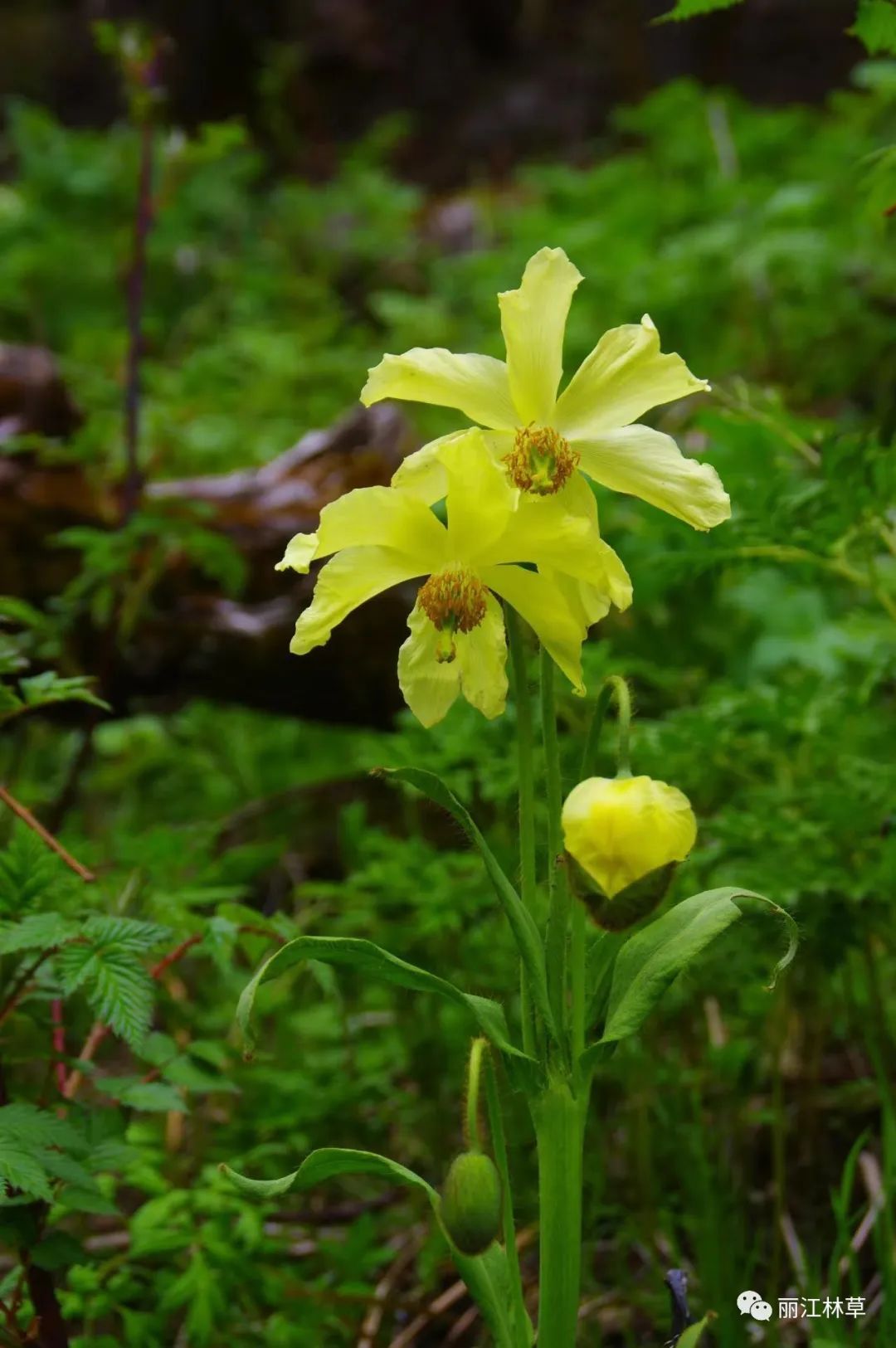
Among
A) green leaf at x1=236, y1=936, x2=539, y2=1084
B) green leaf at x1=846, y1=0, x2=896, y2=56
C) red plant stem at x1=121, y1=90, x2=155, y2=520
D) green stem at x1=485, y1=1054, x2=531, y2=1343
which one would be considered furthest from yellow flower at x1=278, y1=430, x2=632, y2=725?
red plant stem at x1=121, y1=90, x2=155, y2=520

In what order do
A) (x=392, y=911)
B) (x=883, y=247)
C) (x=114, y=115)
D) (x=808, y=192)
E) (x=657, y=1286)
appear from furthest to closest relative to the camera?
(x=114, y=115) → (x=883, y=247) → (x=808, y=192) → (x=392, y=911) → (x=657, y=1286)

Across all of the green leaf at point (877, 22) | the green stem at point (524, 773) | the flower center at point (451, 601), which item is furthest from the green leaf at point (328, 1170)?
the green leaf at point (877, 22)

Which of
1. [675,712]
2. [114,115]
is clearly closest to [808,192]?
[675,712]

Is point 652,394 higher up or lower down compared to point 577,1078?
higher up

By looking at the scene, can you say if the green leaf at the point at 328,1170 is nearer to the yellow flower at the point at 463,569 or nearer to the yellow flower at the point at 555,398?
the yellow flower at the point at 463,569

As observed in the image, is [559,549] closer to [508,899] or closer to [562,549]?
[562,549]

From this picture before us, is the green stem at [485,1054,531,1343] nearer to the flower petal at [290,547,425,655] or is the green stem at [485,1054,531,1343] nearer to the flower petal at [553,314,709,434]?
the flower petal at [290,547,425,655]

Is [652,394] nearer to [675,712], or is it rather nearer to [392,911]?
[675,712]
